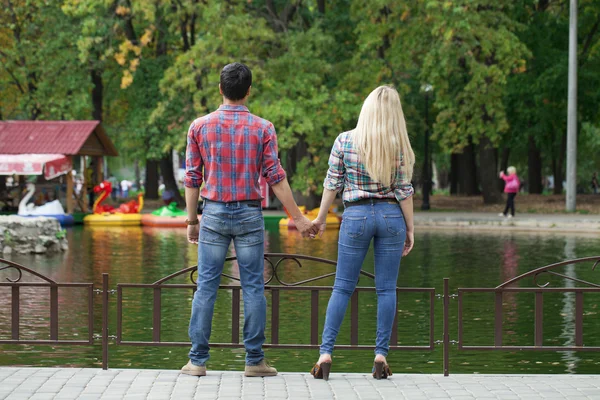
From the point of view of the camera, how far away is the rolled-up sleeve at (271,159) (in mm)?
7371

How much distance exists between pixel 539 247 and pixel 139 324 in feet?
43.7

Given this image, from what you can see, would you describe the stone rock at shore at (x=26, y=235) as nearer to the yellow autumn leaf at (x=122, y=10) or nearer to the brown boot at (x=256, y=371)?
the brown boot at (x=256, y=371)

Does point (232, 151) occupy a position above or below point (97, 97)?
below

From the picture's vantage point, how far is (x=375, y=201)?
7348 millimetres

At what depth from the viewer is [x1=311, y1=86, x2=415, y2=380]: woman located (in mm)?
7242

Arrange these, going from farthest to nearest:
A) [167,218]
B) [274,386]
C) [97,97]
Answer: [97,97], [167,218], [274,386]

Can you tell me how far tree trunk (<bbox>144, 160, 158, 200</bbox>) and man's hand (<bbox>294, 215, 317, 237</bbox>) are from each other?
4608 centimetres

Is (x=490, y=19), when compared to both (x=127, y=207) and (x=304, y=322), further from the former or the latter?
(x=304, y=322)

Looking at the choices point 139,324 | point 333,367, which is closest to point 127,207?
point 139,324

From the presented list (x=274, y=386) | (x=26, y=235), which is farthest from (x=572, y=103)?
(x=274, y=386)

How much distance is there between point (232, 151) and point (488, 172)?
3469 centimetres

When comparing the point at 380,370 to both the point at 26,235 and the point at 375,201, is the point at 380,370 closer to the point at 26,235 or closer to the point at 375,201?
the point at 375,201

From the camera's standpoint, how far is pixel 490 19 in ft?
121

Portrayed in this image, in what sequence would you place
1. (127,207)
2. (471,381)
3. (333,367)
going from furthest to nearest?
1. (127,207)
2. (333,367)
3. (471,381)
